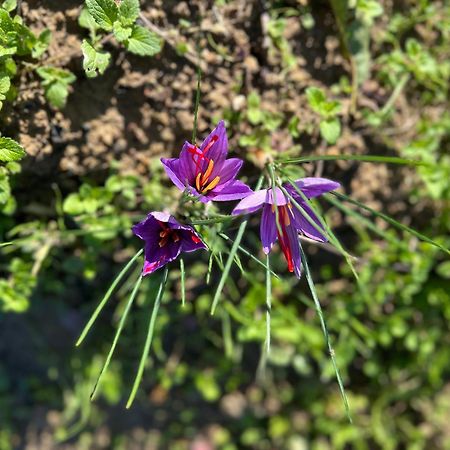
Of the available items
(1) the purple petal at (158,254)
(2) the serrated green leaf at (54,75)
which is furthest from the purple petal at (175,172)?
(2) the serrated green leaf at (54,75)

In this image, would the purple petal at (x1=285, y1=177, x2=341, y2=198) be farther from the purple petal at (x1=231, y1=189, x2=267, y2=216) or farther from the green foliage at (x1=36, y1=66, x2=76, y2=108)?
the green foliage at (x1=36, y1=66, x2=76, y2=108)

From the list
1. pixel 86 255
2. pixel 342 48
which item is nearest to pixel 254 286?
pixel 86 255

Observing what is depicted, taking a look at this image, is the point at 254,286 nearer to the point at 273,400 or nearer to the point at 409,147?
the point at 409,147

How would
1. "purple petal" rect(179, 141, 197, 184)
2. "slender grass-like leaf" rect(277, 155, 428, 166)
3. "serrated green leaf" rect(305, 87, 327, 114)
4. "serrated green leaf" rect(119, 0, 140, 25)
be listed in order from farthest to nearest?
"serrated green leaf" rect(305, 87, 327, 114) < "serrated green leaf" rect(119, 0, 140, 25) < "purple petal" rect(179, 141, 197, 184) < "slender grass-like leaf" rect(277, 155, 428, 166)

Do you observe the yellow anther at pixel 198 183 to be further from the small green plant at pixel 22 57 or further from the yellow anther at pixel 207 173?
the small green plant at pixel 22 57

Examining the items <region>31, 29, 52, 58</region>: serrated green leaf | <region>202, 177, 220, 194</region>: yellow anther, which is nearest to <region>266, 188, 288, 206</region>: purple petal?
<region>202, 177, 220, 194</region>: yellow anther

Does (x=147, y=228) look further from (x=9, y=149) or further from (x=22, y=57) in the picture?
(x=22, y=57)
